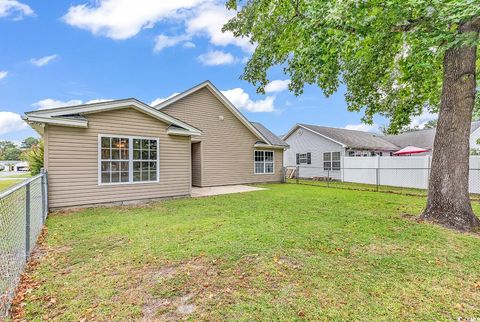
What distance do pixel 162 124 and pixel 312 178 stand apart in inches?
520

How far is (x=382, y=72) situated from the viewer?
7.93 meters

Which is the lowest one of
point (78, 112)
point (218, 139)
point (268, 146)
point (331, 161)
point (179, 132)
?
point (331, 161)

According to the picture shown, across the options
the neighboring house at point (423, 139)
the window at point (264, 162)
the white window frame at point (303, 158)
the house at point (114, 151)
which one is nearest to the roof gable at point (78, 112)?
the house at point (114, 151)

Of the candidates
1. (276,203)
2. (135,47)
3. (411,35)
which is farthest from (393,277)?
(135,47)

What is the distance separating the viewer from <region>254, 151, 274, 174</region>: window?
15.7 meters

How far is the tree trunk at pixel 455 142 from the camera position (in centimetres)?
552

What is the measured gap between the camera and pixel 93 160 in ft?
25.9

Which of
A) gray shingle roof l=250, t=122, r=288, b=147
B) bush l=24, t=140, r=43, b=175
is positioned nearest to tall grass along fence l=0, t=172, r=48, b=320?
bush l=24, t=140, r=43, b=175

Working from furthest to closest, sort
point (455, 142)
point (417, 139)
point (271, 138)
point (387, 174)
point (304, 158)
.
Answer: point (417, 139)
point (304, 158)
point (271, 138)
point (387, 174)
point (455, 142)

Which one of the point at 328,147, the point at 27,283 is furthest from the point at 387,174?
the point at 27,283

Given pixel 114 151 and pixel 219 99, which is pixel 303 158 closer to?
pixel 219 99

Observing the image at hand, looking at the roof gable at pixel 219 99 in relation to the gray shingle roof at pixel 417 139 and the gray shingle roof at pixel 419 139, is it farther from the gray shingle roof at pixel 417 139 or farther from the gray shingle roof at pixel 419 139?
the gray shingle roof at pixel 419 139

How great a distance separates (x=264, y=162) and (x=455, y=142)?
11.0 metres

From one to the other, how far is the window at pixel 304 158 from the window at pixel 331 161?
152 centimetres
